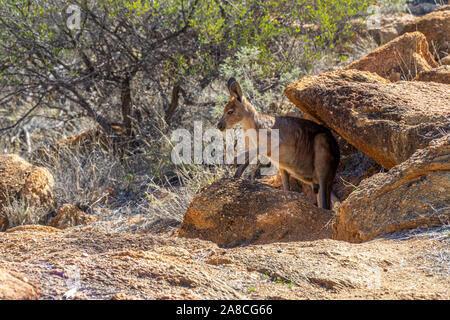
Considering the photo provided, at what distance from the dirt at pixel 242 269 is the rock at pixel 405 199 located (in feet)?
0.67

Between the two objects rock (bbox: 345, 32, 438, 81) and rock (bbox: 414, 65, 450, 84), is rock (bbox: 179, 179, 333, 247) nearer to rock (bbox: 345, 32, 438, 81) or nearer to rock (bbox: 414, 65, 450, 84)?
rock (bbox: 414, 65, 450, 84)

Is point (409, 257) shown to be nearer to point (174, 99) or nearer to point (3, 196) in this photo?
point (3, 196)

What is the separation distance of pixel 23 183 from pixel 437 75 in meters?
6.24

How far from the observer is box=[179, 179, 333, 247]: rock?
6012mm

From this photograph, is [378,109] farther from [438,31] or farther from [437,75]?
[438,31]

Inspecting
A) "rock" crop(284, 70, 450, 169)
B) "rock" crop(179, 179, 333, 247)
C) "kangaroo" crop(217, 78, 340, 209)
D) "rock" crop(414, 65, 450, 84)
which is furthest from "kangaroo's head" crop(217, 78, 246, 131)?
"rock" crop(414, 65, 450, 84)

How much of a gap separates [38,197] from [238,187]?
3789mm

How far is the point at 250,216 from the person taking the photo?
20.2 ft

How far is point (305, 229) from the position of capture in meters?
6.04

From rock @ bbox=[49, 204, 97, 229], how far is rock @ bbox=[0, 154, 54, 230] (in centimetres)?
46

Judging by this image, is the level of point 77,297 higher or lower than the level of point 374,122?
lower

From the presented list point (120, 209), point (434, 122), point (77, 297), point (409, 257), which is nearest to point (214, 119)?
point (120, 209)

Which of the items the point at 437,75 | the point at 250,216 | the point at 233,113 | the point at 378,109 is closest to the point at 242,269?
the point at 250,216
